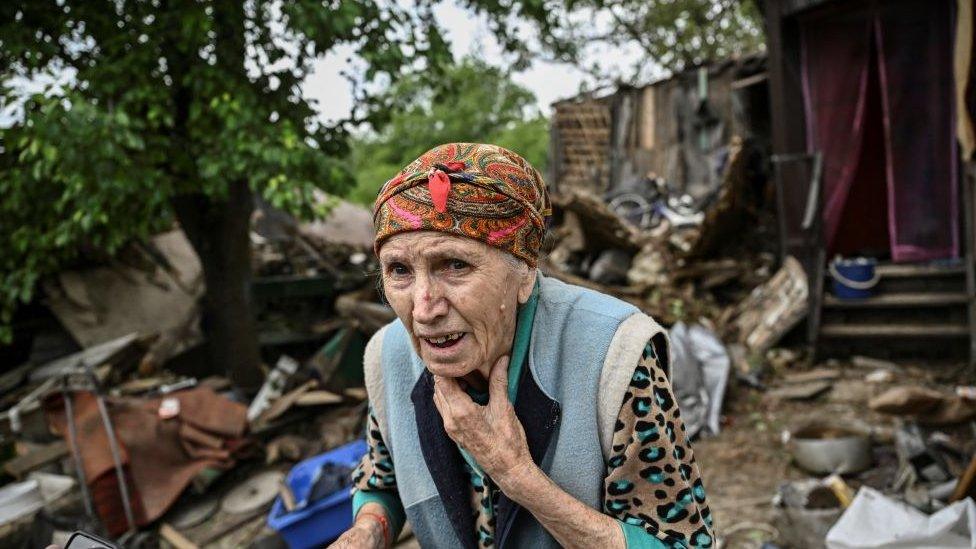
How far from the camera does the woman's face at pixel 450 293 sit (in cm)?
133

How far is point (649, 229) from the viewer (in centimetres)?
1030

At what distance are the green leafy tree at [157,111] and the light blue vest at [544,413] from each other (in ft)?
10.6

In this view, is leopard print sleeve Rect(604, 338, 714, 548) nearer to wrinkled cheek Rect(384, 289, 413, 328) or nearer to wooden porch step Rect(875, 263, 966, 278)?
wrinkled cheek Rect(384, 289, 413, 328)

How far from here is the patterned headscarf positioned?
131cm

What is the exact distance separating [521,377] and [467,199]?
0.48m

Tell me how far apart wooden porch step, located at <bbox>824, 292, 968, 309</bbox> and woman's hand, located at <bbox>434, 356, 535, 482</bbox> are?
6116 millimetres

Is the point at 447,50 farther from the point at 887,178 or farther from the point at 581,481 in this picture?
the point at 887,178

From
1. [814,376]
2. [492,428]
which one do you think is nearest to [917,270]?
[814,376]

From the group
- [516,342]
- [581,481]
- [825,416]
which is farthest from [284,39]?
[825,416]

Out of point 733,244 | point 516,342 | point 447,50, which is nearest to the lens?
point 516,342

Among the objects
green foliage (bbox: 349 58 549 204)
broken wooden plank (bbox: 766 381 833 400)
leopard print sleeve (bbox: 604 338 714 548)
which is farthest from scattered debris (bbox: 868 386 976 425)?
green foliage (bbox: 349 58 549 204)

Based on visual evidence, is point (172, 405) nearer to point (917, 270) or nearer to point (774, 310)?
point (774, 310)

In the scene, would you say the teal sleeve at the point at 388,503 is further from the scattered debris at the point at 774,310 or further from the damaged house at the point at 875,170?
the damaged house at the point at 875,170

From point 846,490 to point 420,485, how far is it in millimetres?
3111
